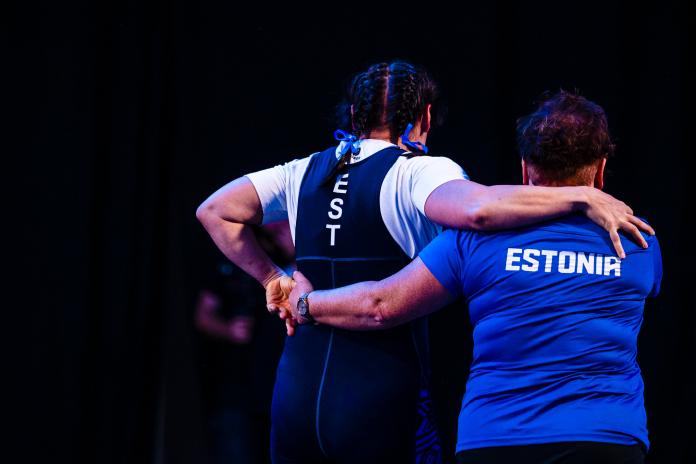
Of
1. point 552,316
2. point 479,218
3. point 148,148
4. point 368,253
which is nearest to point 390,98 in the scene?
point 368,253

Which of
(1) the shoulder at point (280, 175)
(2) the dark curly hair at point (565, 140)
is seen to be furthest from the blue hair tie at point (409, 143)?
(2) the dark curly hair at point (565, 140)

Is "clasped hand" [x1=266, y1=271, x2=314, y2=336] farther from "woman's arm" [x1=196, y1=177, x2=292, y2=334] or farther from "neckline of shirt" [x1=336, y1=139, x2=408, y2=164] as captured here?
"neckline of shirt" [x1=336, y1=139, x2=408, y2=164]

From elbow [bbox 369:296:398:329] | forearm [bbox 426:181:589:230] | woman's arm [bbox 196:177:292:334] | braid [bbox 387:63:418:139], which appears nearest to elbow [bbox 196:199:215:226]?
woman's arm [bbox 196:177:292:334]

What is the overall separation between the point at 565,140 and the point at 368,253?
501 mm

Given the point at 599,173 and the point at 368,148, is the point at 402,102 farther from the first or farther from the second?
the point at 599,173

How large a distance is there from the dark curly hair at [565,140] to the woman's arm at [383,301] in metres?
0.31

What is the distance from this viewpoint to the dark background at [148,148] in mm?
2803

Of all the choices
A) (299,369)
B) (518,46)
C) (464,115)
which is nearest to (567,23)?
(518,46)

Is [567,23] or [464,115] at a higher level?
[567,23]

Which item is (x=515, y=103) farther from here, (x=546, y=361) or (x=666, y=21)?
(x=546, y=361)

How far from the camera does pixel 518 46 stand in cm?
272

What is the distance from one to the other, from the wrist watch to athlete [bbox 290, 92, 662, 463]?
0.96 feet

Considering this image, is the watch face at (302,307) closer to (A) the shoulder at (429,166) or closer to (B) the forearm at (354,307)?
(B) the forearm at (354,307)

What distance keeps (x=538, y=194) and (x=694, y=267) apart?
4.84 ft
